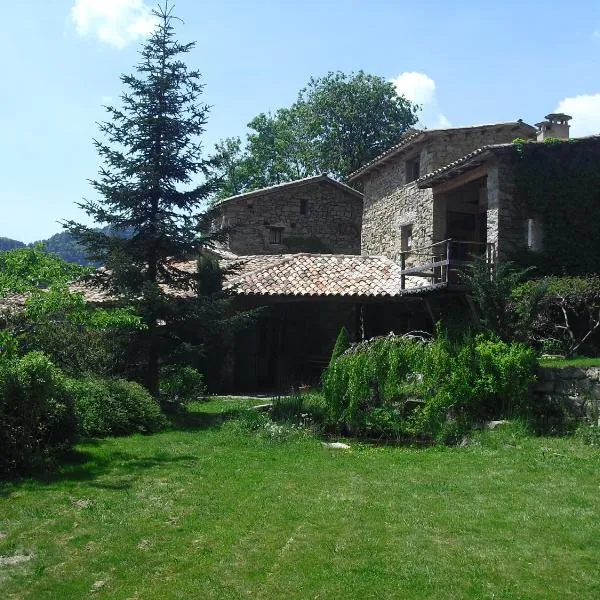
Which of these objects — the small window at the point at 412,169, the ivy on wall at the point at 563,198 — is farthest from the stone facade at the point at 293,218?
the ivy on wall at the point at 563,198

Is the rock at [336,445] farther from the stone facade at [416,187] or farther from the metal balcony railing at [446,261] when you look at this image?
the stone facade at [416,187]

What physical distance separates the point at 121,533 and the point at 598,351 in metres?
11.6

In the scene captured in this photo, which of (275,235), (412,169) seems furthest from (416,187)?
(275,235)

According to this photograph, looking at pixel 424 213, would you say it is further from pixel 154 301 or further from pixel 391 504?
pixel 391 504

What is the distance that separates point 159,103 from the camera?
14539mm

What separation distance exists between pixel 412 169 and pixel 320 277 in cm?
652

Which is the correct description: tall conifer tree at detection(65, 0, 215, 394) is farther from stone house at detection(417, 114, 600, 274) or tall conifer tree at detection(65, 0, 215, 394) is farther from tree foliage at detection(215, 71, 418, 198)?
tree foliage at detection(215, 71, 418, 198)

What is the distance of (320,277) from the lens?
66.7ft

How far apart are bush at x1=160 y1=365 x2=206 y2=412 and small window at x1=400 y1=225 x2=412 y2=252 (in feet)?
33.7

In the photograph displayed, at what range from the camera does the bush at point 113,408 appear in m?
11.2

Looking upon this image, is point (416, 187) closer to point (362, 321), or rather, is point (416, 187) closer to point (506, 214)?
point (362, 321)

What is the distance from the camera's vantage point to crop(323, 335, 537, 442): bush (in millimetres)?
11188

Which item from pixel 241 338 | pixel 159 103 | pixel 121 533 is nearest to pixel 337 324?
pixel 241 338

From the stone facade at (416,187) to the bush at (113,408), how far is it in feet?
39.6
